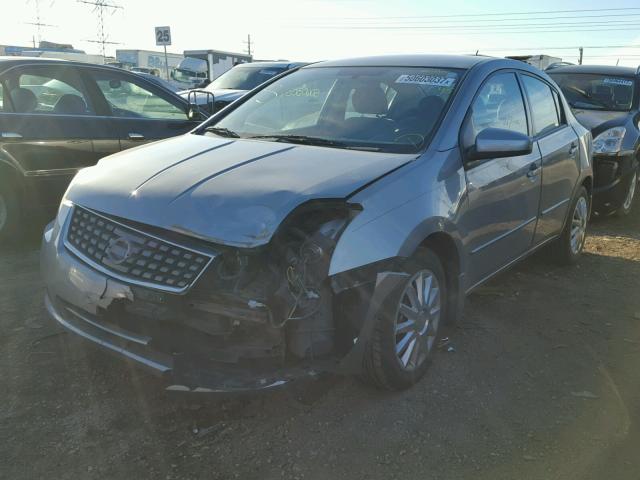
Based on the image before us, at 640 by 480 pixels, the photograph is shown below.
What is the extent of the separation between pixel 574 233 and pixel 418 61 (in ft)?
8.01

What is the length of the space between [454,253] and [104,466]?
2047 mm

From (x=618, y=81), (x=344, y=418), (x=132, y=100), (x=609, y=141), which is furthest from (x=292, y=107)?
(x=618, y=81)

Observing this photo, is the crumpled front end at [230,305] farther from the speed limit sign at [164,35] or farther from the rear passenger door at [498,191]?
the speed limit sign at [164,35]

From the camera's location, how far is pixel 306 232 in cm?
264

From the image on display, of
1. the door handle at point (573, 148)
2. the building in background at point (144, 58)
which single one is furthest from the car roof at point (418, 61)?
the building in background at point (144, 58)

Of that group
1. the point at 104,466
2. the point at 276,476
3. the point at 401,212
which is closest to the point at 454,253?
the point at 401,212

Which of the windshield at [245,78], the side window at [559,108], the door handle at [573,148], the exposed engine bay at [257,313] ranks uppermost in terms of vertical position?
the windshield at [245,78]

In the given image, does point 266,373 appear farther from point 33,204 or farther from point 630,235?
point 630,235

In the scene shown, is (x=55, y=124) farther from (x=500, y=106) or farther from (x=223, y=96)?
(x=223, y=96)

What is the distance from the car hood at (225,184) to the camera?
255 cm

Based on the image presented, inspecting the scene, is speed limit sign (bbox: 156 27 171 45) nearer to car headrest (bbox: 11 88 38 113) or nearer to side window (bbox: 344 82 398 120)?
car headrest (bbox: 11 88 38 113)

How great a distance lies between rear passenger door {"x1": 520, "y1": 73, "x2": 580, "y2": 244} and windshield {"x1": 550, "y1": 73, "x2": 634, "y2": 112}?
343 cm

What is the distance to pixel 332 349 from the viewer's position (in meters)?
2.59

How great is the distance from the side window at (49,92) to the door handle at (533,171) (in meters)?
4.12
